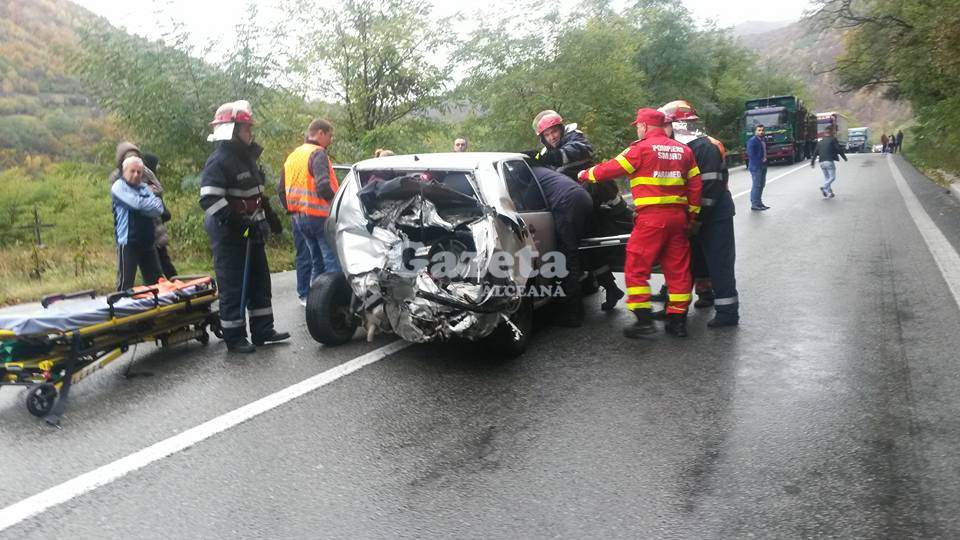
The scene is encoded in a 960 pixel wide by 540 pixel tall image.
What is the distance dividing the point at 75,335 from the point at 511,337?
2.90 meters

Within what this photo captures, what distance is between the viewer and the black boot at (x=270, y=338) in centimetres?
600

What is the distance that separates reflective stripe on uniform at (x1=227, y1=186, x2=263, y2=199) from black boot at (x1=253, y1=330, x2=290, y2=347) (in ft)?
3.78

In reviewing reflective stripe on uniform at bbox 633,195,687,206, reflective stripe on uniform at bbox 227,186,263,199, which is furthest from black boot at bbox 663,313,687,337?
reflective stripe on uniform at bbox 227,186,263,199

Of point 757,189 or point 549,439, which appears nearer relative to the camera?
point 549,439

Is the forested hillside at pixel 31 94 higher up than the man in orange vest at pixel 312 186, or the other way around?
the forested hillside at pixel 31 94

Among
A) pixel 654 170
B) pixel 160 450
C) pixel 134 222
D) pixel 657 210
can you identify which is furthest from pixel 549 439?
pixel 134 222

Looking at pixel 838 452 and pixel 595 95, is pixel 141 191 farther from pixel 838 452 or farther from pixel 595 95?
pixel 595 95

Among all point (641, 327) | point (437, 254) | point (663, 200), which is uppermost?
point (663, 200)

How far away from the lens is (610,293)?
7.10m

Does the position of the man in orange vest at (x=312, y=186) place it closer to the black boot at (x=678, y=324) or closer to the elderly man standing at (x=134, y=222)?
the elderly man standing at (x=134, y=222)

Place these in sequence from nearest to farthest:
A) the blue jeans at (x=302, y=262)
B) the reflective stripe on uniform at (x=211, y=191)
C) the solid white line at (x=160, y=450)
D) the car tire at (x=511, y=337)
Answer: the solid white line at (x=160, y=450) → the car tire at (x=511, y=337) → the reflective stripe on uniform at (x=211, y=191) → the blue jeans at (x=302, y=262)

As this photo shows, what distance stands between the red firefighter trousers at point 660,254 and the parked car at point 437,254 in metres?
0.71

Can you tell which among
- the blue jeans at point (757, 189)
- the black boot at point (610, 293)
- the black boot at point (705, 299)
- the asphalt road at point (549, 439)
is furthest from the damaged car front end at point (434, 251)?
the blue jeans at point (757, 189)

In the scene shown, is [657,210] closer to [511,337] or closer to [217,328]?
[511,337]
